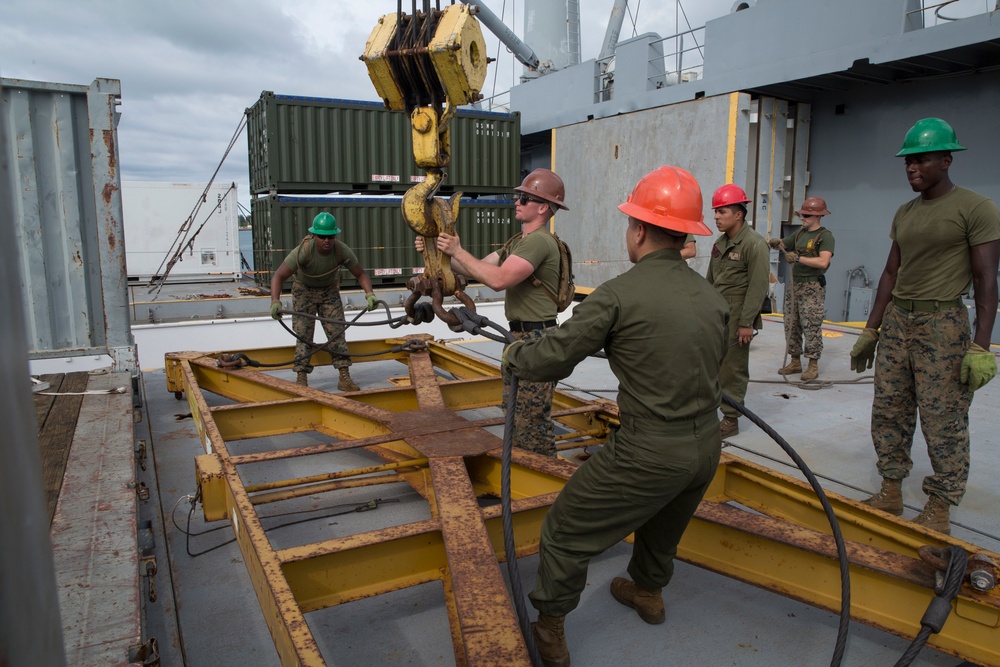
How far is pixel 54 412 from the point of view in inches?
163

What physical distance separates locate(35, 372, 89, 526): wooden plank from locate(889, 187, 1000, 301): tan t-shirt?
4.03 meters

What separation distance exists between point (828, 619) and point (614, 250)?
11.3 m

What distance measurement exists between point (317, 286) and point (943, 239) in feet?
16.9

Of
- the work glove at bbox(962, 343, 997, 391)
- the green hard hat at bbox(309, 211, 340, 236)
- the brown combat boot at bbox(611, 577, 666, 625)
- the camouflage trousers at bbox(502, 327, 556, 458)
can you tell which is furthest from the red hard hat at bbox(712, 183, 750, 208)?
the green hard hat at bbox(309, 211, 340, 236)

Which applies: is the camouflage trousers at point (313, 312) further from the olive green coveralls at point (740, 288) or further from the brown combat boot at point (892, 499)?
the brown combat boot at point (892, 499)

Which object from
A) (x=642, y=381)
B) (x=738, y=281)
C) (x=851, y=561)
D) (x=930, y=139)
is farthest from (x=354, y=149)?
(x=851, y=561)

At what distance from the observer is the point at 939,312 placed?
11.3 feet

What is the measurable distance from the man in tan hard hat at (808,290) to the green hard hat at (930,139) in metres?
3.67

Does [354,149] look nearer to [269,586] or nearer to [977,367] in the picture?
[977,367]

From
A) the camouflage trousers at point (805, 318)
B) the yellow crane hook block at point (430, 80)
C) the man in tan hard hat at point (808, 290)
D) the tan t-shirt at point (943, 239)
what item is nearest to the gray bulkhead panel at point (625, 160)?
the man in tan hard hat at point (808, 290)

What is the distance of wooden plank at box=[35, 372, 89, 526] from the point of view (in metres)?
3.10

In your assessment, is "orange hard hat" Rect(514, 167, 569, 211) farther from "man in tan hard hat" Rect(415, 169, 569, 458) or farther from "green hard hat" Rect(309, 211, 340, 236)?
"green hard hat" Rect(309, 211, 340, 236)

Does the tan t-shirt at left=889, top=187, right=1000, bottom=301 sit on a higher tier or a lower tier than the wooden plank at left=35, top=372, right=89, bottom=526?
higher

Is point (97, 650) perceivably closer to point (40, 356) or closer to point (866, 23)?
point (40, 356)
